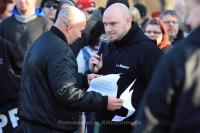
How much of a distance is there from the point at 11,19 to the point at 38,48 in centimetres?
335

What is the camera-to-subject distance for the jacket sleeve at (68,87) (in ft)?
17.8

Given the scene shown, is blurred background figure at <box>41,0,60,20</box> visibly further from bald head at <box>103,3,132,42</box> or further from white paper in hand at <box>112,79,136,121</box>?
white paper in hand at <box>112,79,136,121</box>

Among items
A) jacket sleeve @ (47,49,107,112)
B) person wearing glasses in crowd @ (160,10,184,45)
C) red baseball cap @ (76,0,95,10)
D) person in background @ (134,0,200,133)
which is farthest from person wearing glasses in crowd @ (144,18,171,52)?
person in background @ (134,0,200,133)

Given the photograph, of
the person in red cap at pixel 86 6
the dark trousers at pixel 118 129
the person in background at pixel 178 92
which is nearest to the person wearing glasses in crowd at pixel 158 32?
the person in red cap at pixel 86 6

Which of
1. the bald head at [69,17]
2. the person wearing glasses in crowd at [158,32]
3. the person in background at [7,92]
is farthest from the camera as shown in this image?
the person wearing glasses in crowd at [158,32]

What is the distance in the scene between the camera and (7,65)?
7184 millimetres

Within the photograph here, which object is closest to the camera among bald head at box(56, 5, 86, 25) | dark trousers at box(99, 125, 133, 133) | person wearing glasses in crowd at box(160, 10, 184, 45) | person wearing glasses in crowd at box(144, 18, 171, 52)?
bald head at box(56, 5, 86, 25)

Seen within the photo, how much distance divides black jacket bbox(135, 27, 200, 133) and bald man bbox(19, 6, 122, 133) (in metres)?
2.06

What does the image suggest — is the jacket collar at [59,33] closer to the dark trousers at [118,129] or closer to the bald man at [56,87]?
the bald man at [56,87]

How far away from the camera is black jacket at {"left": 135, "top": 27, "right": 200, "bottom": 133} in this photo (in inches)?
132

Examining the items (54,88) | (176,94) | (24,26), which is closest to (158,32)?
(24,26)

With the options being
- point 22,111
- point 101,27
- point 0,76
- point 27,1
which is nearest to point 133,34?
point 22,111

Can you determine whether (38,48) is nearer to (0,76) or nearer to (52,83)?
(52,83)

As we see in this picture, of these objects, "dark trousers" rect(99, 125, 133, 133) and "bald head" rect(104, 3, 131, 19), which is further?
"bald head" rect(104, 3, 131, 19)
